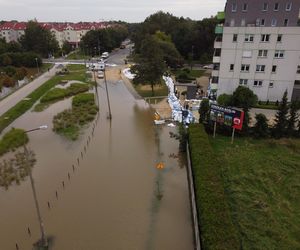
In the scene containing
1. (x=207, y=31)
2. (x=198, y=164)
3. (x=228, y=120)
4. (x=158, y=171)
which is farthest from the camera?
(x=207, y=31)

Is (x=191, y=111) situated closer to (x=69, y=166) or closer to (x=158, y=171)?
(x=158, y=171)

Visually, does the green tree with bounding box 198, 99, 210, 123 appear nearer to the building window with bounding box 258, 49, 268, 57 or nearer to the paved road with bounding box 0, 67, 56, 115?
the building window with bounding box 258, 49, 268, 57

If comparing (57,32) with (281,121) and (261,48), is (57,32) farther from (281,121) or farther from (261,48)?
(281,121)

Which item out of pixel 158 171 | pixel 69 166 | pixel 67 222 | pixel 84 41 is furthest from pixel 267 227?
pixel 84 41

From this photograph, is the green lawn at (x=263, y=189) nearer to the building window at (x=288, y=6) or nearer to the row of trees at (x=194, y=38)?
the building window at (x=288, y=6)

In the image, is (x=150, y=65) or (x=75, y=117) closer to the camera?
(x=75, y=117)

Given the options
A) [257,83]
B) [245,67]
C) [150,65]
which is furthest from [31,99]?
[257,83]

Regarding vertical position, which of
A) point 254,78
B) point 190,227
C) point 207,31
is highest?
point 207,31

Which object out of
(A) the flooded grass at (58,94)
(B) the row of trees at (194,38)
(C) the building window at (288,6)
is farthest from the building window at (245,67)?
(B) the row of trees at (194,38)
